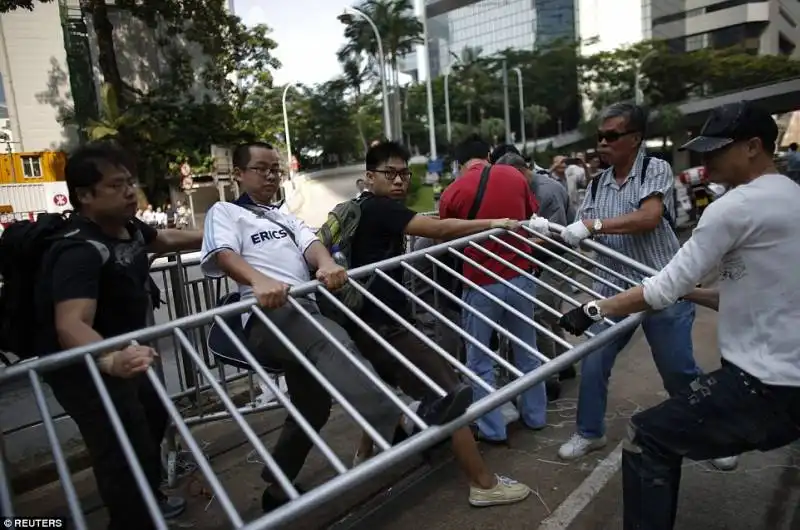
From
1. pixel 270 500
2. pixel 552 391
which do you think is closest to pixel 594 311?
pixel 270 500


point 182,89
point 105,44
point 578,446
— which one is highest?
point 105,44

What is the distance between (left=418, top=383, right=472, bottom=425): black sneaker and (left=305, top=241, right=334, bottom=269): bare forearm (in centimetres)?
112

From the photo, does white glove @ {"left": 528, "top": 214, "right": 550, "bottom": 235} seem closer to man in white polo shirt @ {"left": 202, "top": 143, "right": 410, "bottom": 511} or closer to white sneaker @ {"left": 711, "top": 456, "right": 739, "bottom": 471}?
man in white polo shirt @ {"left": 202, "top": 143, "right": 410, "bottom": 511}

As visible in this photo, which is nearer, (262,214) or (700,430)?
(700,430)

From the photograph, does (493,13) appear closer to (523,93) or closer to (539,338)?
(523,93)

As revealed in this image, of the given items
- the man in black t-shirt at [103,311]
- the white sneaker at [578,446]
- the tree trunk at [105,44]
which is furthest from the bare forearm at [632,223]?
the tree trunk at [105,44]

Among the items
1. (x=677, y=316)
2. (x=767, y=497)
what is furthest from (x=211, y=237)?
(x=767, y=497)

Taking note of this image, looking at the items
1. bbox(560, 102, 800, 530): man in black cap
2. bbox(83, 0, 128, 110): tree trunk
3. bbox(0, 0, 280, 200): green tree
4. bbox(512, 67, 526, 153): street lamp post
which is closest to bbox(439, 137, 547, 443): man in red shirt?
bbox(560, 102, 800, 530): man in black cap

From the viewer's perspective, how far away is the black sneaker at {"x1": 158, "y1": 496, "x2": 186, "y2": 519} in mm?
2916

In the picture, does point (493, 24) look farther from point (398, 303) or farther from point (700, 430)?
point (700, 430)

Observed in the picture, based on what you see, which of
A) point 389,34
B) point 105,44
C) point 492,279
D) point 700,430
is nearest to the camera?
point 700,430

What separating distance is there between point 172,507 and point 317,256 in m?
1.53

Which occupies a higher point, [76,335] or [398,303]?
[76,335]

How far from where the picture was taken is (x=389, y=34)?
3812cm
